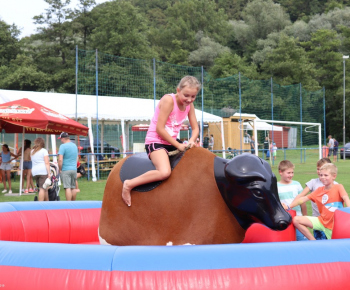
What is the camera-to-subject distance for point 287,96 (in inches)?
1150

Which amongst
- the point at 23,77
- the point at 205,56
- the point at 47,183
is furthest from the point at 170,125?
the point at 205,56

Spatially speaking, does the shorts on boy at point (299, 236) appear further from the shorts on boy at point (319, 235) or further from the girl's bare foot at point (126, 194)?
the girl's bare foot at point (126, 194)

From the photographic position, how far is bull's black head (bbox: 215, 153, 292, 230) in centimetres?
433

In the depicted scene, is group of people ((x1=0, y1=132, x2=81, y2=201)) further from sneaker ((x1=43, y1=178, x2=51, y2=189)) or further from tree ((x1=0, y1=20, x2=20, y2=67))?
tree ((x1=0, y1=20, x2=20, y2=67))

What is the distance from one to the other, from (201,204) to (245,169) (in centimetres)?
51

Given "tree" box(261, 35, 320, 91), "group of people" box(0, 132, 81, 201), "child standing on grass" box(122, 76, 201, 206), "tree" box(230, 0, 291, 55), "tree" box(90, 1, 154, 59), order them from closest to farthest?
"child standing on grass" box(122, 76, 201, 206) < "group of people" box(0, 132, 81, 201) < "tree" box(90, 1, 154, 59) < "tree" box(261, 35, 320, 91) < "tree" box(230, 0, 291, 55)

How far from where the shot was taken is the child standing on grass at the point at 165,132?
4.52m

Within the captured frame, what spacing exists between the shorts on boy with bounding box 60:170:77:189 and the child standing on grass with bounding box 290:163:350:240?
5552 millimetres

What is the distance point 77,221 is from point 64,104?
12.8 meters

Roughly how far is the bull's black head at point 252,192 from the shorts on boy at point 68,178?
6.21 m

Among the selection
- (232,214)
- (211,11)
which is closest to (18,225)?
(232,214)

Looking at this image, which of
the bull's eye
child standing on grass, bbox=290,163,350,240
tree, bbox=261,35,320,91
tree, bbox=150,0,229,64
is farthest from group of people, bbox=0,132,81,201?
tree, bbox=150,0,229,64

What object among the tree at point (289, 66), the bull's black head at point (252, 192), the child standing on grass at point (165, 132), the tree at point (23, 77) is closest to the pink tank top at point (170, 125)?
the child standing on grass at point (165, 132)

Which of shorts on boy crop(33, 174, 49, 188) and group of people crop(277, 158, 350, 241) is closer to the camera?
group of people crop(277, 158, 350, 241)
